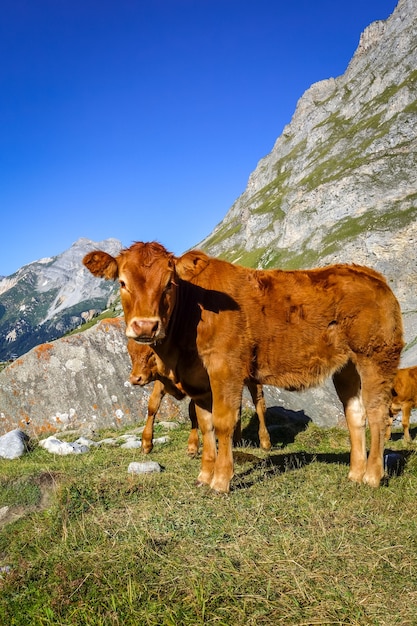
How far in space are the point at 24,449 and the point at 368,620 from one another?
10639 millimetres

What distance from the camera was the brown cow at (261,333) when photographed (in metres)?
7.47

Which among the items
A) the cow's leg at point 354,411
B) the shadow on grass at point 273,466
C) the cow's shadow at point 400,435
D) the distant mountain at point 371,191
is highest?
the distant mountain at point 371,191

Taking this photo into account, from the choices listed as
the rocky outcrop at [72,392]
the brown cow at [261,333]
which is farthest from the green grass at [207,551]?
the rocky outcrop at [72,392]

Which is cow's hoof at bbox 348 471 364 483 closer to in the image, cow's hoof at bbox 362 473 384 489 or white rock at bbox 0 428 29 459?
cow's hoof at bbox 362 473 384 489

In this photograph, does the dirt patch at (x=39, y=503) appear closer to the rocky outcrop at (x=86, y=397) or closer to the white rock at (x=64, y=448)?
the white rock at (x=64, y=448)

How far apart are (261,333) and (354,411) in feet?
9.01

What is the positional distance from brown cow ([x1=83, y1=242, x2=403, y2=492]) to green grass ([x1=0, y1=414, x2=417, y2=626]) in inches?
42.4

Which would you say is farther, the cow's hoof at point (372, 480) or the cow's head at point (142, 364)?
the cow's head at point (142, 364)

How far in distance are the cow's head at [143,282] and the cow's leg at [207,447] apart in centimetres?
215

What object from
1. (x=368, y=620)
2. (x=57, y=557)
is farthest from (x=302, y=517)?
(x=57, y=557)

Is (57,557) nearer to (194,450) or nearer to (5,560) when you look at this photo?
(5,560)

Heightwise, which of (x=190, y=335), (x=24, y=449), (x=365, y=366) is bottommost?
(x=24, y=449)

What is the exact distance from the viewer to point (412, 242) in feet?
312

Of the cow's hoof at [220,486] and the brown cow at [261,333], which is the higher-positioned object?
the brown cow at [261,333]
